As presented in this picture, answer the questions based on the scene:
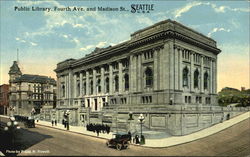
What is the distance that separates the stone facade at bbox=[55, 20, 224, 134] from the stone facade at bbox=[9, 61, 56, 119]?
28.1m

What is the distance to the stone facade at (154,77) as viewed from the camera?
129 feet

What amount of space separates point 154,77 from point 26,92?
5423cm

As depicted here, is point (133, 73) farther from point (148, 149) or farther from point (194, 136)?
point (148, 149)

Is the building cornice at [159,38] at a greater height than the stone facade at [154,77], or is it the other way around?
the building cornice at [159,38]

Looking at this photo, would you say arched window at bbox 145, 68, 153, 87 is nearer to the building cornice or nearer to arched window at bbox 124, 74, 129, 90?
the building cornice

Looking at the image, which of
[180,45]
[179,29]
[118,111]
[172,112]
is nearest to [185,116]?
[172,112]

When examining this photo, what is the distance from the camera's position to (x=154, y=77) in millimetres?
43406

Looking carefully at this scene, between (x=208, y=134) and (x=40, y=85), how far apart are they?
69628 mm

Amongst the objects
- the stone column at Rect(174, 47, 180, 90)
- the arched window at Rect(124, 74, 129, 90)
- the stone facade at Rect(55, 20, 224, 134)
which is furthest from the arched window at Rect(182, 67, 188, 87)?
the arched window at Rect(124, 74, 129, 90)

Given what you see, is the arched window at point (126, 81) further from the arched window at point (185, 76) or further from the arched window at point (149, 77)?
the arched window at point (185, 76)

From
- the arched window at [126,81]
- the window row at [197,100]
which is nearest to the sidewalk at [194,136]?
the window row at [197,100]

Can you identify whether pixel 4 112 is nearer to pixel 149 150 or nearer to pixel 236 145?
pixel 149 150

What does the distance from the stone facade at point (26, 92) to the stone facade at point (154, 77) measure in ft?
92.3

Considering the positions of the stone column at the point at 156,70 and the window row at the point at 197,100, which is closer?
the stone column at the point at 156,70
